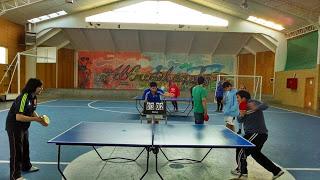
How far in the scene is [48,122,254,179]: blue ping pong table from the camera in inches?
154

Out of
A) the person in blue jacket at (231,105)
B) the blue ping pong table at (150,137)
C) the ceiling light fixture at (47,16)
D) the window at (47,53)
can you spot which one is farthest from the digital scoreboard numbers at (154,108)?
the window at (47,53)

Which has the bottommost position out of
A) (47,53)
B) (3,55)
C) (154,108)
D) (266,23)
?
(154,108)

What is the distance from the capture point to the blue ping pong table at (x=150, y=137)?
12.8 ft

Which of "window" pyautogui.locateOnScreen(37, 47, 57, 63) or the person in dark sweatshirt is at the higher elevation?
"window" pyautogui.locateOnScreen(37, 47, 57, 63)

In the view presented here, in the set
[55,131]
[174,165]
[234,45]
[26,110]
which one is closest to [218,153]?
[174,165]

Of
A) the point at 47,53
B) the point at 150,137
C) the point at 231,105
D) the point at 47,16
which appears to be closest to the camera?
the point at 150,137

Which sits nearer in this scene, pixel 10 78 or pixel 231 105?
pixel 231 105

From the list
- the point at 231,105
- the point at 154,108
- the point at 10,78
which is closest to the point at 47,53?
the point at 10,78

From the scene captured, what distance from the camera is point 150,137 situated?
447cm

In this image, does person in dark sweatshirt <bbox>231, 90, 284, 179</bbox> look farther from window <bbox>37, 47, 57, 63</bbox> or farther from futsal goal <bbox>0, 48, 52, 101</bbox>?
window <bbox>37, 47, 57, 63</bbox>

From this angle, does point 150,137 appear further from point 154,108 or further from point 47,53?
point 47,53

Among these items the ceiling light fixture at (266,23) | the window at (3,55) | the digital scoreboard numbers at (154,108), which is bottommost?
the digital scoreboard numbers at (154,108)

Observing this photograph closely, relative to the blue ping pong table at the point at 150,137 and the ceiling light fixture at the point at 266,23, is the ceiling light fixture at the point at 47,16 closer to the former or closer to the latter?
the ceiling light fixture at the point at 266,23

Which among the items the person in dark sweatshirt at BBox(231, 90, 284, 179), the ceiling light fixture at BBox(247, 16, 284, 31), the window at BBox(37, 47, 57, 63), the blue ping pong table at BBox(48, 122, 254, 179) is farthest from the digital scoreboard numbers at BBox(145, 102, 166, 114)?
the window at BBox(37, 47, 57, 63)
